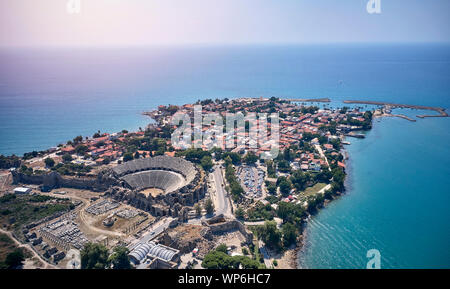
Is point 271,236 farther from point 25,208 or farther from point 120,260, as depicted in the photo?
point 25,208

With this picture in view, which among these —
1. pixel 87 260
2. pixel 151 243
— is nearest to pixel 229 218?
pixel 151 243

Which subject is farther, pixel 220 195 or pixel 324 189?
pixel 324 189

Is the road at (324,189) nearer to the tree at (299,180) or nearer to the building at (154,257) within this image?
the tree at (299,180)

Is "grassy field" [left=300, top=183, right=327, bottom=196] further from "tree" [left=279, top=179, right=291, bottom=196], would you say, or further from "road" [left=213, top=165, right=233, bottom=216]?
"road" [left=213, top=165, right=233, bottom=216]

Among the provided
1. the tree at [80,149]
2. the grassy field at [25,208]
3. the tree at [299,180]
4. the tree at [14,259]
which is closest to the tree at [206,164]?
the tree at [299,180]

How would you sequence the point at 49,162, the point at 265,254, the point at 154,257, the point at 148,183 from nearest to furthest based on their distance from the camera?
the point at 154,257
the point at 265,254
the point at 148,183
the point at 49,162

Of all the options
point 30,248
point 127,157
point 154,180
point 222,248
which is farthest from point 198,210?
point 127,157
